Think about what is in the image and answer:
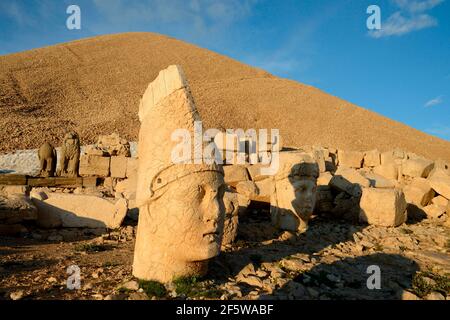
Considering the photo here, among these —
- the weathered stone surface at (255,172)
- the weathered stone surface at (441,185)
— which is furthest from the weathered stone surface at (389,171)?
the weathered stone surface at (255,172)

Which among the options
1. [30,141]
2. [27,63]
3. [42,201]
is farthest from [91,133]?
[27,63]

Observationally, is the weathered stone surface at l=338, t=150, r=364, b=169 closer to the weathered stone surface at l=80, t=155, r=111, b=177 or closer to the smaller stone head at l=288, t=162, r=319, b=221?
the smaller stone head at l=288, t=162, r=319, b=221

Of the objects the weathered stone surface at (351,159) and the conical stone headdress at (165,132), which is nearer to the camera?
the conical stone headdress at (165,132)

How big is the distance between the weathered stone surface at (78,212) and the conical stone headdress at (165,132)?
12.0 ft

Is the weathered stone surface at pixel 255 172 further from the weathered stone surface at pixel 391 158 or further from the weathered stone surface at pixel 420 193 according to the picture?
the weathered stone surface at pixel 391 158

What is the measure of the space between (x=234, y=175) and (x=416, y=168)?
6.50 metres

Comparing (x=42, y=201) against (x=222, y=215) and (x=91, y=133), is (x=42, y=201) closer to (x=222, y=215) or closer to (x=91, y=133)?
(x=222, y=215)

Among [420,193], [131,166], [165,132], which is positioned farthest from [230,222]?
[131,166]

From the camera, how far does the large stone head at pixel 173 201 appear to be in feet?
12.4

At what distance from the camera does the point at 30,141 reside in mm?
18906

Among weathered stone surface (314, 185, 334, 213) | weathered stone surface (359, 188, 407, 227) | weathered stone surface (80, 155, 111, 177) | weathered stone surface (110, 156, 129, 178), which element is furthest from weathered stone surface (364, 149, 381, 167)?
weathered stone surface (80, 155, 111, 177)

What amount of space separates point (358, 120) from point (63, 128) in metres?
25.8

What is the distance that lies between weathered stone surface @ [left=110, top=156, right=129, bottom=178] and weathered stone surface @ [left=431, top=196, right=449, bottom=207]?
9814mm

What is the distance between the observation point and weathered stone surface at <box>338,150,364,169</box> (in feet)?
47.3
